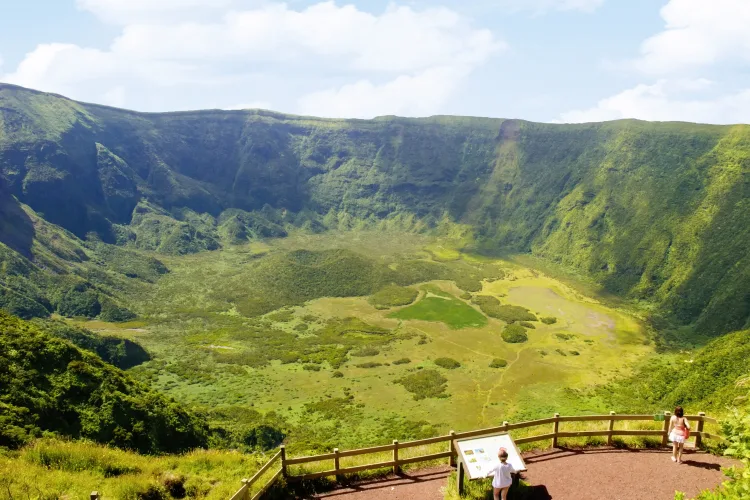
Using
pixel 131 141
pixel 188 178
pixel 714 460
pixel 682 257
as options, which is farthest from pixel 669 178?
pixel 131 141

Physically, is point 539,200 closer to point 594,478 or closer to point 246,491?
point 594,478

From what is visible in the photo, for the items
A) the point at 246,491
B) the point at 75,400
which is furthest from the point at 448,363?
the point at 246,491

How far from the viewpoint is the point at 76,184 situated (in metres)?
156

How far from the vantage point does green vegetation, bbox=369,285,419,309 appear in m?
A: 107

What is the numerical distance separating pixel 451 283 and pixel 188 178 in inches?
5358

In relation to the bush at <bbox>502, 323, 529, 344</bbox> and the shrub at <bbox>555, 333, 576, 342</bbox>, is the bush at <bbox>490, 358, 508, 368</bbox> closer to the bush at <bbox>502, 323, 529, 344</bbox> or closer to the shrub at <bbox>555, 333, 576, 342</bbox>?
the bush at <bbox>502, 323, 529, 344</bbox>

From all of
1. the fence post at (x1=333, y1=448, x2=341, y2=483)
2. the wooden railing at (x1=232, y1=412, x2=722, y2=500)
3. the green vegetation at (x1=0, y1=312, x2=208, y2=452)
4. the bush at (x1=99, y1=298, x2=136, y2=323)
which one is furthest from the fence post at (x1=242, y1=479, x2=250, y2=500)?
the bush at (x1=99, y1=298, x2=136, y2=323)

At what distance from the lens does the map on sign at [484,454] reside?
15133mm

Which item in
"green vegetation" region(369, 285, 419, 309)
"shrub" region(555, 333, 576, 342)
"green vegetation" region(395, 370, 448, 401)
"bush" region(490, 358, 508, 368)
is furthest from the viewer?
"green vegetation" region(369, 285, 419, 309)

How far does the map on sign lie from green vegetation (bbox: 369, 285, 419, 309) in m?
89.6

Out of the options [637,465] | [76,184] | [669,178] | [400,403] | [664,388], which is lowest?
[400,403]

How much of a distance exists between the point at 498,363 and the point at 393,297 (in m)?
40.7

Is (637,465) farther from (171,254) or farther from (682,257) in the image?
(171,254)

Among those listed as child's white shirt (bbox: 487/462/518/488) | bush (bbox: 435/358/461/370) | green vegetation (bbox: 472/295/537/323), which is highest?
child's white shirt (bbox: 487/462/518/488)
